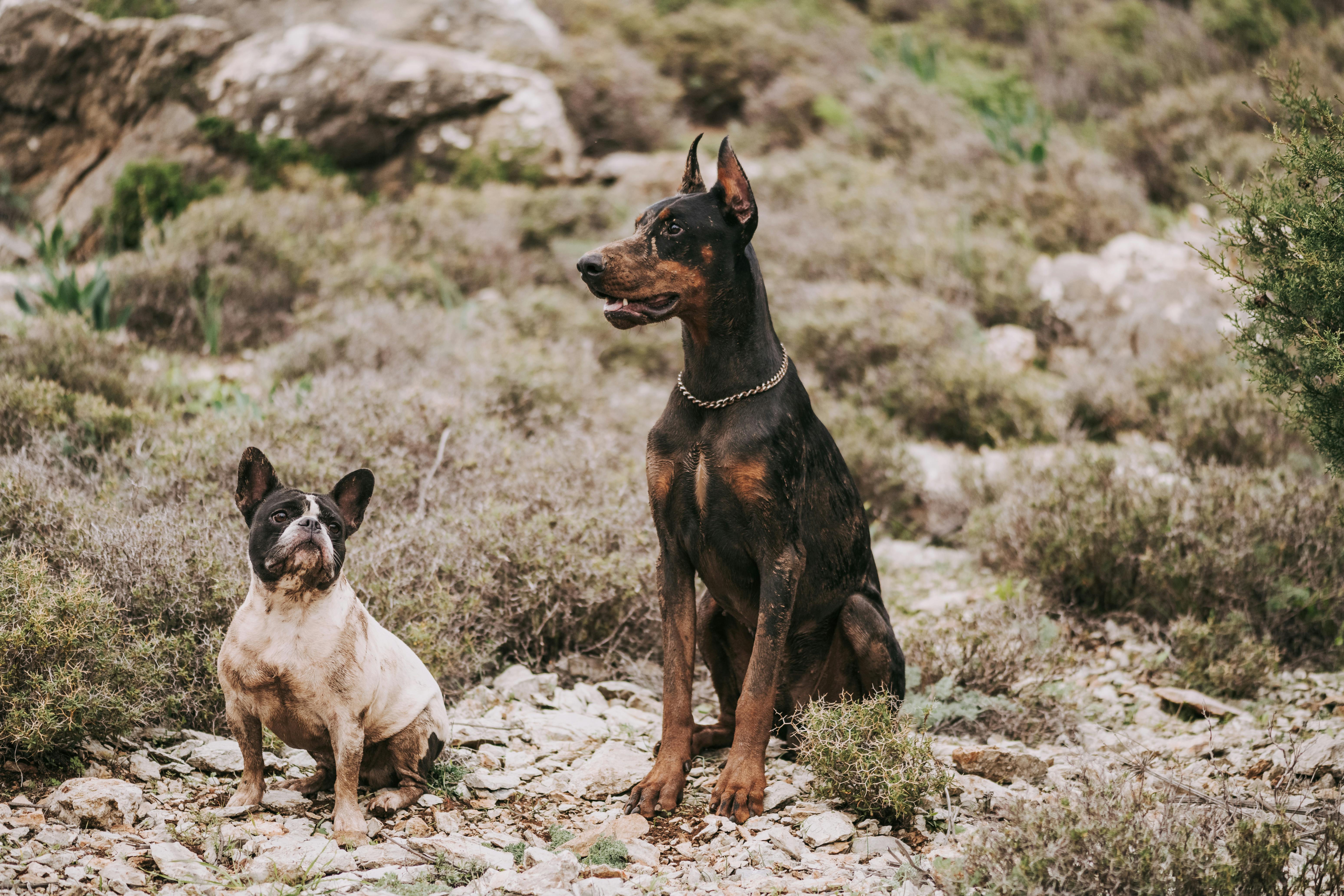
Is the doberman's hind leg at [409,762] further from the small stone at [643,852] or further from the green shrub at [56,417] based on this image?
the green shrub at [56,417]

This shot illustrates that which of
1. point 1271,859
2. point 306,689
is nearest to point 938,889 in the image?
point 1271,859

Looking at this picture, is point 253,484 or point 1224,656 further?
point 1224,656

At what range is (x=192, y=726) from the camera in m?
3.67

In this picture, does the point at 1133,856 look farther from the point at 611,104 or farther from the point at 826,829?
the point at 611,104

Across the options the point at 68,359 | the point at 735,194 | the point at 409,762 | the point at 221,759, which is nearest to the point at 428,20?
the point at 68,359

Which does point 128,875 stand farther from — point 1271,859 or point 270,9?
point 270,9

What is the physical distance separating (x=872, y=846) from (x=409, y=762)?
1433 millimetres

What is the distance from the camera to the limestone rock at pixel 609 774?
3.45 meters

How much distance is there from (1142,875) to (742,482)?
1.47m

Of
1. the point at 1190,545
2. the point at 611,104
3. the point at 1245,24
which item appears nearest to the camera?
the point at 1190,545

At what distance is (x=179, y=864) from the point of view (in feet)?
8.66

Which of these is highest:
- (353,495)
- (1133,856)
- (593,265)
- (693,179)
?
(693,179)

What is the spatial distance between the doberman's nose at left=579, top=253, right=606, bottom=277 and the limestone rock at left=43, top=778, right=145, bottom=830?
6.65ft

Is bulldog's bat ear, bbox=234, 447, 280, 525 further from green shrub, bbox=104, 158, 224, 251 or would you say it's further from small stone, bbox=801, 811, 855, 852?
green shrub, bbox=104, 158, 224, 251
